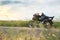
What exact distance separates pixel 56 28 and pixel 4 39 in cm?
92

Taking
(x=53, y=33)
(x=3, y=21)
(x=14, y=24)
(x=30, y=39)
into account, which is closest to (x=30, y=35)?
(x=30, y=39)

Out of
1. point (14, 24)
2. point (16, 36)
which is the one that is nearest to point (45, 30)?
point (16, 36)

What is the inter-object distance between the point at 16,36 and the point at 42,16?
1.66 m

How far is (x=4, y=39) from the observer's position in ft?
14.2

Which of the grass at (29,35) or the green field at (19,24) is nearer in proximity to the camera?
the grass at (29,35)

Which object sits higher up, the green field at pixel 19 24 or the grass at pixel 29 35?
the green field at pixel 19 24

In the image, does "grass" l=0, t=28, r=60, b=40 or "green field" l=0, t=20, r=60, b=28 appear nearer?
"grass" l=0, t=28, r=60, b=40

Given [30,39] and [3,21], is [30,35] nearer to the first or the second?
[30,39]

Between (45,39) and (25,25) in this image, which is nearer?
(45,39)

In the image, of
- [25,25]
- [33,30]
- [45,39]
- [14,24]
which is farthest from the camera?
[25,25]

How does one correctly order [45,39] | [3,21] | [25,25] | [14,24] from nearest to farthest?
1. [45,39]
2. [14,24]
3. [25,25]
4. [3,21]

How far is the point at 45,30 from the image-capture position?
167 inches

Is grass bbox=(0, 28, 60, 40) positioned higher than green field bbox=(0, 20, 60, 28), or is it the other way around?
green field bbox=(0, 20, 60, 28)

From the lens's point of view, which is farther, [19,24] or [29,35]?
[19,24]
